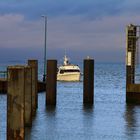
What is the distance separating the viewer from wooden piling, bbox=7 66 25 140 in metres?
18.4

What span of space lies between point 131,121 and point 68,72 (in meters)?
61.8

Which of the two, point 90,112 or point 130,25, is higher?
point 130,25

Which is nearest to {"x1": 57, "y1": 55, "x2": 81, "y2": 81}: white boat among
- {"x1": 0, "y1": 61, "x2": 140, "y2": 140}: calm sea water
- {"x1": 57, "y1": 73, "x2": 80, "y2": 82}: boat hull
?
{"x1": 57, "y1": 73, "x2": 80, "y2": 82}: boat hull

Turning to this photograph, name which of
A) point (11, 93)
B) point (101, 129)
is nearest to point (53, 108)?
point (101, 129)

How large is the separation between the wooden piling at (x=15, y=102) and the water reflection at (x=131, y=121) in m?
8.30

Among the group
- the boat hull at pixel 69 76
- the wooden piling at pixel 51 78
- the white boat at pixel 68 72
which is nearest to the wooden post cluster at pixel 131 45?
the wooden piling at pixel 51 78

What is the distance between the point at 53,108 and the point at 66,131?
11274mm

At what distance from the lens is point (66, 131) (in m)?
27.9

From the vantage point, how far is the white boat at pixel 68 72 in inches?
3698

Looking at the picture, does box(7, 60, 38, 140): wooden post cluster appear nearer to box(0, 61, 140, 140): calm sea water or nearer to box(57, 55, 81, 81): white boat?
box(0, 61, 140, 140): calm sea water

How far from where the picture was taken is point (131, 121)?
107 feet

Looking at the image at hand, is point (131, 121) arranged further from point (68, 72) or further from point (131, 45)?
point (68, 72)

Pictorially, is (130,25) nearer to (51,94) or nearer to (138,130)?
(51,94)

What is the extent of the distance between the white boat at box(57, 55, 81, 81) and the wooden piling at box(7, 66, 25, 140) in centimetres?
7469
